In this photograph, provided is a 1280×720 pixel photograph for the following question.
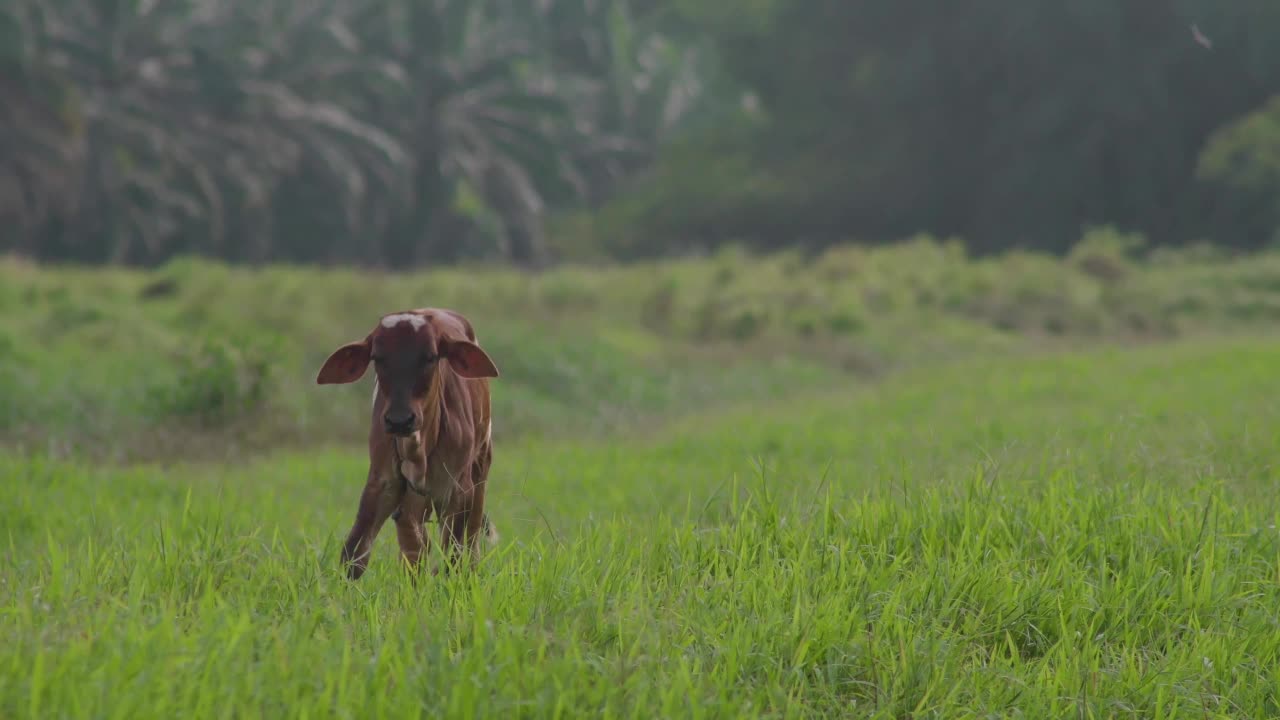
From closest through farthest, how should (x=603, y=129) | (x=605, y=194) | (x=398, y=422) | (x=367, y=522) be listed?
(x=398, y=422)
(x=367, y=522)
(x=603, y=129)
(x=605, y=194)

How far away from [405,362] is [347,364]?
0.29 metres

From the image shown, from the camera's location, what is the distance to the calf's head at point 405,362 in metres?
4.13

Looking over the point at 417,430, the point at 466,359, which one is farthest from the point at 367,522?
the point at 466,359

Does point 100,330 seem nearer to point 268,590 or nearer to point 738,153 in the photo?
point 268,590

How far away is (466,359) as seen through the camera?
438 cm

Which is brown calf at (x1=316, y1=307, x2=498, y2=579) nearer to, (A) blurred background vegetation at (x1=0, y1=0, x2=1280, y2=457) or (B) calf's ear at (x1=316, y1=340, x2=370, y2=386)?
(B) calf's ear at (x1=316, y1=340, x2=370, y2=386)

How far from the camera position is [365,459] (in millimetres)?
10141

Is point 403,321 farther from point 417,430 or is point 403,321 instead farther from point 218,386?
point 218,386

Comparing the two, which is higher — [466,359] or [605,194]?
[605,194]

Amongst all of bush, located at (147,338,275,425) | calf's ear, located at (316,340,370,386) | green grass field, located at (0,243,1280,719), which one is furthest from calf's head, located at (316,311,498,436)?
bush, located at (147,338,275,425)

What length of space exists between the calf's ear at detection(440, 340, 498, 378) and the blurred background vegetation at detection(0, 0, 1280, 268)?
29.3 m

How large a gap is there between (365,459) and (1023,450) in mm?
5201

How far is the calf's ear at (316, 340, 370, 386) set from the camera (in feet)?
14.2

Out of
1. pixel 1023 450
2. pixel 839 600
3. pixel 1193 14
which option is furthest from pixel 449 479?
pixel 1193 14
